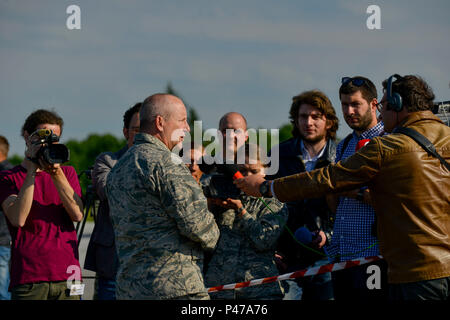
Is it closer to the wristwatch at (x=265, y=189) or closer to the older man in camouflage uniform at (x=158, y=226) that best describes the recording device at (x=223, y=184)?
the wristwatch at (x=265, y=189)

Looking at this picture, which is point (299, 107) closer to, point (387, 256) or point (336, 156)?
point (336, 156)

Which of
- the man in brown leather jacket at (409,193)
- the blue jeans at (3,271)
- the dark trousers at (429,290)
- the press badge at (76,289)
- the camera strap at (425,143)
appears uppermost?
Result: the camera strap at (425,143)

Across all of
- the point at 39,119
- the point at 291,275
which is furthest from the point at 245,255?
the point at 39,119

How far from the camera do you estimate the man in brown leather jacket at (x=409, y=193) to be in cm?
380

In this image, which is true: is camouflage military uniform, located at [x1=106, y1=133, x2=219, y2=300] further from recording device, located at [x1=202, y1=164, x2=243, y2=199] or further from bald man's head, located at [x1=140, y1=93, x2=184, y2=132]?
recording device, located at [x1=202, y1=164, x2=243, y2=199]

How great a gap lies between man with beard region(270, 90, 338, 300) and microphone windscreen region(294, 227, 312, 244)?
2.3 inches

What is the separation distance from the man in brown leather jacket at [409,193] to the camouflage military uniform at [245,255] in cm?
111

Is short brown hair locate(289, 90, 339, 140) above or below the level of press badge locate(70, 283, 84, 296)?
above

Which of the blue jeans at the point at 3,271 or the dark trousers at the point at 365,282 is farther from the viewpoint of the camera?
the blue jeans at the point at 3,271

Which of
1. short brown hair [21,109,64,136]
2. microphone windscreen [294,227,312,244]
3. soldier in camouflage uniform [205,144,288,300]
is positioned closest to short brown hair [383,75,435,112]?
soldier in camouflage uniform [205,144,288,300]

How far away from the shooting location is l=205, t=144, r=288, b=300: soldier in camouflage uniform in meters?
4.98

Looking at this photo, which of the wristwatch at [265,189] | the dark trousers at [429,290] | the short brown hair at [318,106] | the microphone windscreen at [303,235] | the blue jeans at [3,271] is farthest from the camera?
the blue jeans at [3,271]

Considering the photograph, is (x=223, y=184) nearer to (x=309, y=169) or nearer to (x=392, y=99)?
(x=309, y=169)

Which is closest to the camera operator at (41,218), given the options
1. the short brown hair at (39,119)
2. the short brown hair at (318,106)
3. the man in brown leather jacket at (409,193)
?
the short brown hair at (39,119)
